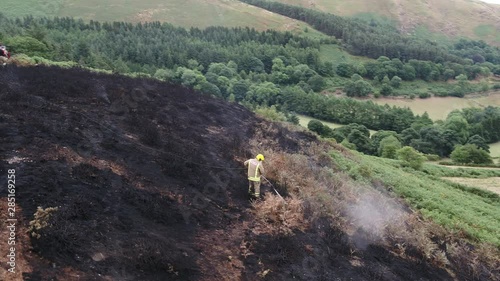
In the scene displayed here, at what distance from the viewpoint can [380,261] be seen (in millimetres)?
12359

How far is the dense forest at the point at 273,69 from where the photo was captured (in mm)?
61594

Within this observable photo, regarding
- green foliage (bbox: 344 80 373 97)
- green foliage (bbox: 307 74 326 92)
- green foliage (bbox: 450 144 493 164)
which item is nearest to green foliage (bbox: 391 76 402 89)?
green foliage (bbox: 344 80 373 97)

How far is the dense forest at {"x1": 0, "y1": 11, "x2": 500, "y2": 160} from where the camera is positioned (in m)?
61.6

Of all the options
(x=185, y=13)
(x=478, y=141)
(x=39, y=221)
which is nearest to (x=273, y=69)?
(x=185, y=13)

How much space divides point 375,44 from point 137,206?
438 ft

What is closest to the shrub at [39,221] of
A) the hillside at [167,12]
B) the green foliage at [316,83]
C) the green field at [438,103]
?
the green field at [438,103]

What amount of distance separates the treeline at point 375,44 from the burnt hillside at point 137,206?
409 ft

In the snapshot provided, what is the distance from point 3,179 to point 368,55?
133097 millimetres

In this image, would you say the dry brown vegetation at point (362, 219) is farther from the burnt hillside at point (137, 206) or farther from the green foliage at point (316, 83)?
the green foliage at point (316, 83)

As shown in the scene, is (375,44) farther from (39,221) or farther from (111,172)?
(39,221)

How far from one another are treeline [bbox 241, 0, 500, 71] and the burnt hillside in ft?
409

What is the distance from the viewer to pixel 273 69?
107 meters

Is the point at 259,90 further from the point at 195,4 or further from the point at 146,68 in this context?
the point at 195,4

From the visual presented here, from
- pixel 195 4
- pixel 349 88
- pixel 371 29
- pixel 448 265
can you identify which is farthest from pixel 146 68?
pixel 371 29
